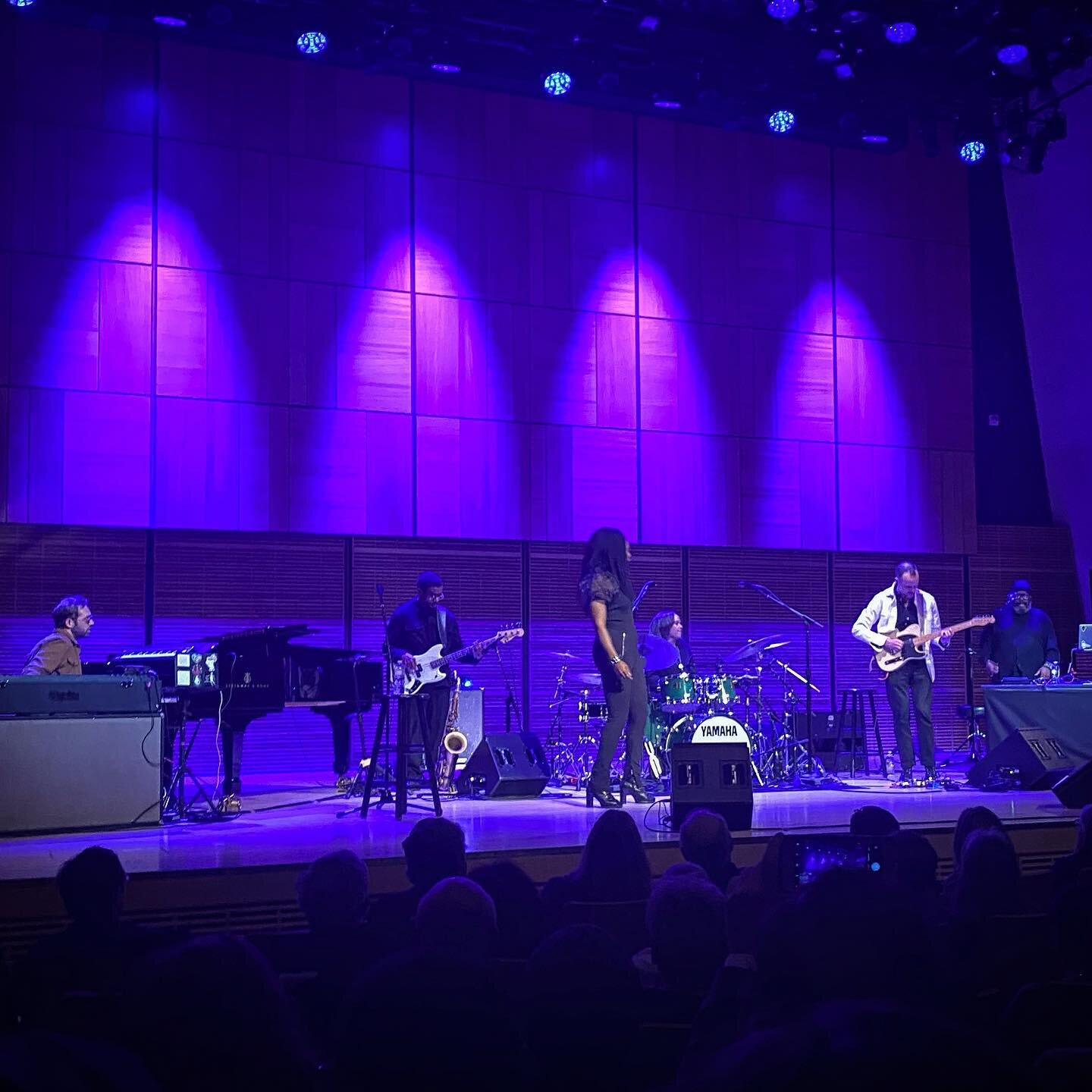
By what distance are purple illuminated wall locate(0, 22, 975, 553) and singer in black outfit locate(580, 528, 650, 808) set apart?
4295 mm

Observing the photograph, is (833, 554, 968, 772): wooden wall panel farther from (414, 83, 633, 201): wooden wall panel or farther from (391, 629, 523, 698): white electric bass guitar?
(391, 629, 523, 698): white electric bass guitar

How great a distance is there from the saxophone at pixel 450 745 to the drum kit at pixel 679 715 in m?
0.99

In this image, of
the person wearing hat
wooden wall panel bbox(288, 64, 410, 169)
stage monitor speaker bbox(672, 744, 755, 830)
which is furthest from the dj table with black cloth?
wooden wall panel bbox(288, 64, 410, 169)

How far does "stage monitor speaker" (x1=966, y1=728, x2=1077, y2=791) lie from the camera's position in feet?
29.5

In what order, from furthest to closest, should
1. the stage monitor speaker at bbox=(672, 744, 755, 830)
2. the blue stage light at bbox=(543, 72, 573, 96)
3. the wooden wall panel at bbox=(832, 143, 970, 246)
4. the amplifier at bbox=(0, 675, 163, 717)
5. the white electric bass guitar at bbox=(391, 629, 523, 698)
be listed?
the wooden wall panel at bbox=(832, 143, 970, 246)
the blue stage light at bbox=(543, 72, 573, 96)
the white electric bass guitar at bbox=(391, 629, 523, 698)
the amplifier at bbox=(0, 675, 163, 717)
the stage monitor speaker at bbox=(672, 744, 755, 830)

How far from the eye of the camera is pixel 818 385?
13.1 metres

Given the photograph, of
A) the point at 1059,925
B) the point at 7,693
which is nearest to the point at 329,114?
the point at 7,693

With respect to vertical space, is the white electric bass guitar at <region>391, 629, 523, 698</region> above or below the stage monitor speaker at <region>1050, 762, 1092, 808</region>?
above

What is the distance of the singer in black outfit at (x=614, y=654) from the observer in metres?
7.36

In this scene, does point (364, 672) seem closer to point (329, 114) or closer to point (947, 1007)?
point (329, 114)

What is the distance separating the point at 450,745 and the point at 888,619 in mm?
3710

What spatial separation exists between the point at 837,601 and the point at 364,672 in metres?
5.81

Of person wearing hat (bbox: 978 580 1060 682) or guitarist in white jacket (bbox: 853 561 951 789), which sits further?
person wearing hat (bbox: 978 580 1060 682)

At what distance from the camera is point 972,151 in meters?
11.9
